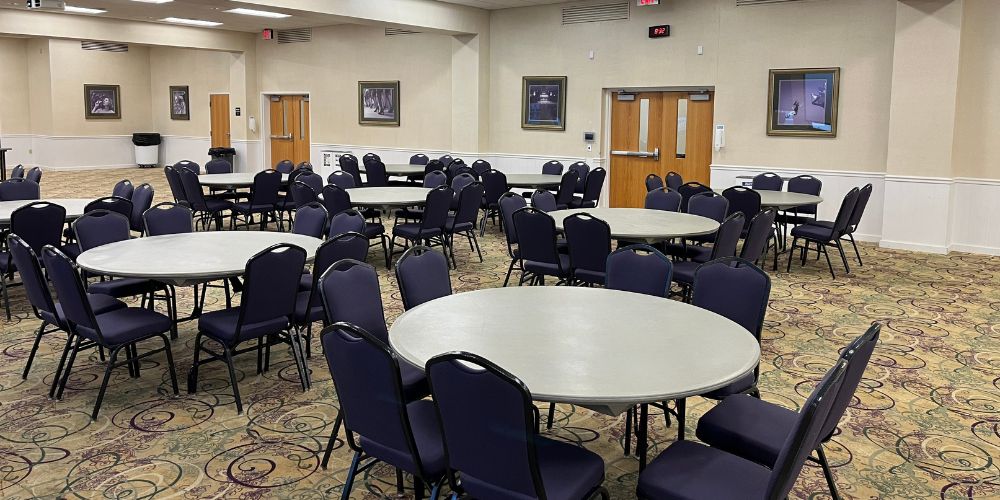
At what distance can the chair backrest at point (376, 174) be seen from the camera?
1138 cm

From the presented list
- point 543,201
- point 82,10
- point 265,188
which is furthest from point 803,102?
point 82,10

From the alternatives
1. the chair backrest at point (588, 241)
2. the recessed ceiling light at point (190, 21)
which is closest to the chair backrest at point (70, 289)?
the chair backrest at point (588, 241)

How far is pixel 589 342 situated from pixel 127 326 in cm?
268

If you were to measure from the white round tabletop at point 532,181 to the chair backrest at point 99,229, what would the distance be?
548 cm

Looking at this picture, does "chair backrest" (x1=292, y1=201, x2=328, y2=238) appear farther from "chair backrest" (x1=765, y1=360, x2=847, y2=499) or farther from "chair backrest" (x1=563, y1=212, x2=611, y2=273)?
"chair backrest" (x1=765, y1=360, x2=847, y2=499)

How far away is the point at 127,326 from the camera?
4.48 m

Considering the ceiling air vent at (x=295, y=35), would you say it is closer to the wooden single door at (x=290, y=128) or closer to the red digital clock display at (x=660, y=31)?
the wooden single door at (x=290, y=128)

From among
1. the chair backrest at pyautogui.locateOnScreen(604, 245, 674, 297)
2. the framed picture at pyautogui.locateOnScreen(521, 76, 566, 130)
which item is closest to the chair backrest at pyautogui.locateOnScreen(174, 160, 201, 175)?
the framed picture at pyautogui.locateOnScreen(521, 76, 566, 130)

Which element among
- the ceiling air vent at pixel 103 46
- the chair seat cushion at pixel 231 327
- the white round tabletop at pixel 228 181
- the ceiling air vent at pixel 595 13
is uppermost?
the ceiling air vent at pixel 103 46

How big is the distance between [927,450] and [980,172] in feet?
23.0

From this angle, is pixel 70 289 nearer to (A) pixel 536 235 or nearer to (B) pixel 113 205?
(B) pixel 113 205

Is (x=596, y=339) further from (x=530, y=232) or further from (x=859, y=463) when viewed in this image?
(x=530, y=232)

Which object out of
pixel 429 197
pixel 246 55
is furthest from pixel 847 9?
pixel 246 55

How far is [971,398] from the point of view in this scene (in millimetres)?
4863
